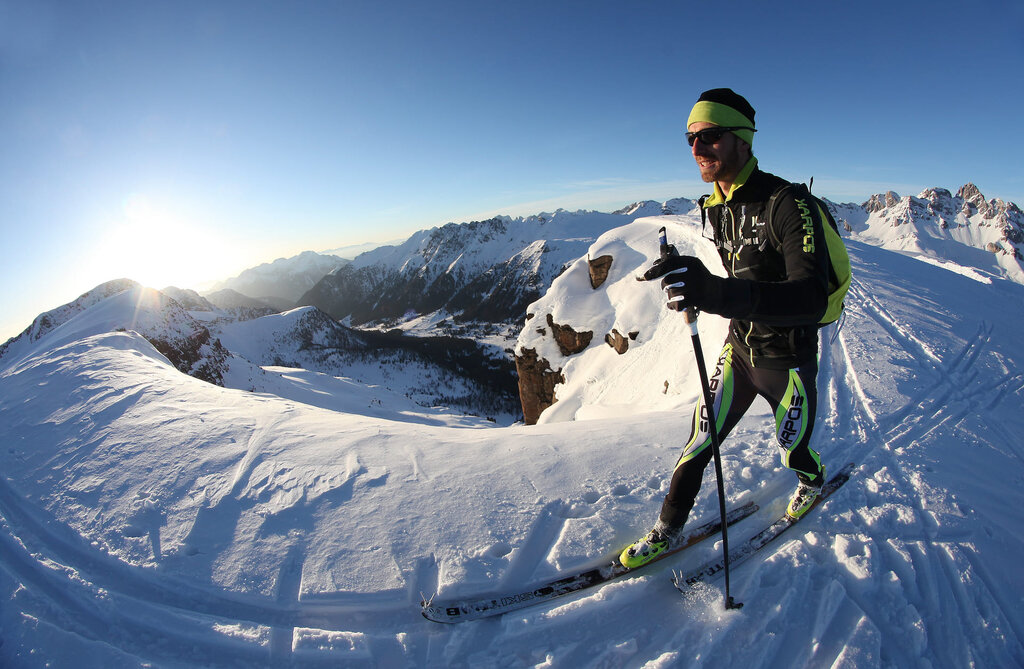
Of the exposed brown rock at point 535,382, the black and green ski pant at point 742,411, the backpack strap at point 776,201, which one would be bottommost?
the exposed brown rock at point 535,382

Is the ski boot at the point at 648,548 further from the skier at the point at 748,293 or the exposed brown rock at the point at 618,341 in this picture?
the exposed brown rock at the point at 618,341

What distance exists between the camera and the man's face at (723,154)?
305 centimetres

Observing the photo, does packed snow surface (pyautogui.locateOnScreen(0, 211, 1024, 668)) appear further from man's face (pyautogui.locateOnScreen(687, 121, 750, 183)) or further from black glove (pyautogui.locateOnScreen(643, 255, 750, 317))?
man's face (pyautogui.locateOnScreen(687, 121, 750, 183))

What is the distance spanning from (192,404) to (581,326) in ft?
78.2

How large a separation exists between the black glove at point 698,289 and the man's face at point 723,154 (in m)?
1.08

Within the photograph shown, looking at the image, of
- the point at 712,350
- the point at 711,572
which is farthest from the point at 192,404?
the point at 712,350

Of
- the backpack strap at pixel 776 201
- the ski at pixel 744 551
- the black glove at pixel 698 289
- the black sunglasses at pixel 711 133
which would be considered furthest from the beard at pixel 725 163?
the ski at pixel 744 551

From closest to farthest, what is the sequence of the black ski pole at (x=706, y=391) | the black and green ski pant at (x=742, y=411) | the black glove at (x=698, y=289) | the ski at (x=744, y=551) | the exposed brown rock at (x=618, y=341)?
the black glove at (x=698, y=289)
the black ski pole at (x=706, y=391)
the ski at (x=744, y=551)
the black and green ski pant at (x=742, y=411)
the exposed brown rock at (x=618, y=341)

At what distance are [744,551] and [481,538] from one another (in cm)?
231

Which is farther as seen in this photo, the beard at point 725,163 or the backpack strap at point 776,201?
the beard at point 725,163

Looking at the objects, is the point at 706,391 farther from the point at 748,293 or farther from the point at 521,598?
the point at 521,598

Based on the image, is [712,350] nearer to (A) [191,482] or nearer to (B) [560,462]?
(B) [560,462]

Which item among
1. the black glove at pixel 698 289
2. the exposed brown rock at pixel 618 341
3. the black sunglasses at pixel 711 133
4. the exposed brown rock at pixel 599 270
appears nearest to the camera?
the black glove at pixel 698 289

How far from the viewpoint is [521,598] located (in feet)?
10.3
